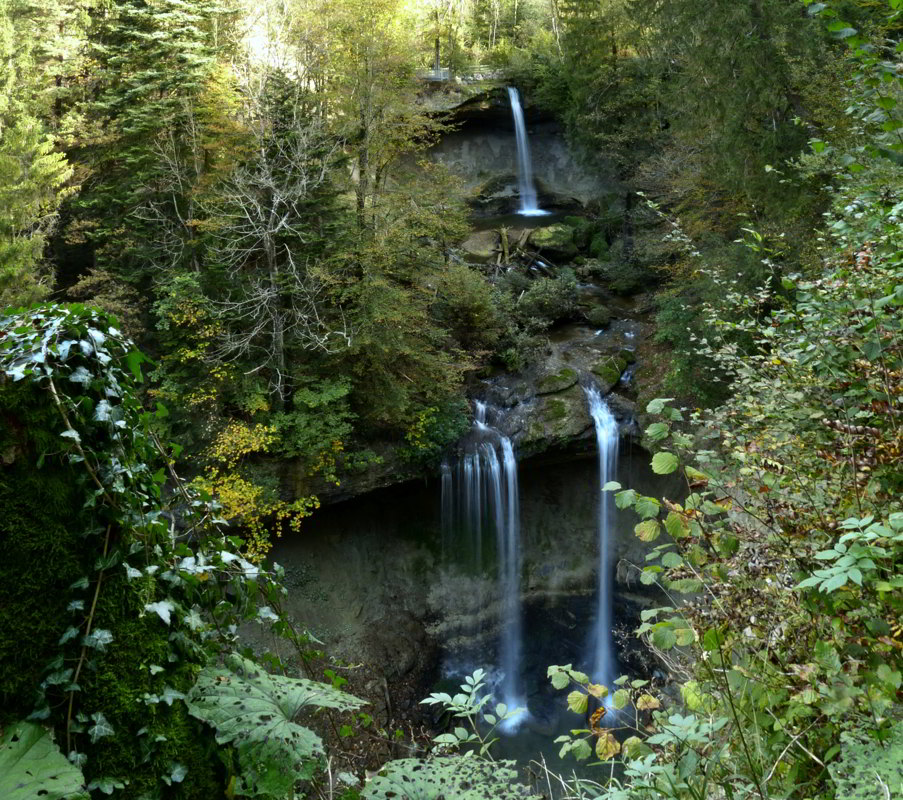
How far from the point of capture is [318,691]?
1899 mm

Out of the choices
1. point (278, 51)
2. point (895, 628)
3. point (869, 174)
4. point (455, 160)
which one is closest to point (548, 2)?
point (455, 160)

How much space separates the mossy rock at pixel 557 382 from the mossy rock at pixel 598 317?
2.53 m

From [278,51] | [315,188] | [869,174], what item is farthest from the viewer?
[278,51]

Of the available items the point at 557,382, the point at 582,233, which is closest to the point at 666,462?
the point at 557,382

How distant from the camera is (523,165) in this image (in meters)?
22.1

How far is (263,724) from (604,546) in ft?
38.7

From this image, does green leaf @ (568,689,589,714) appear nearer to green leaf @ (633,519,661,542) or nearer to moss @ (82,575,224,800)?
green leaf @ (633,519,661,542)

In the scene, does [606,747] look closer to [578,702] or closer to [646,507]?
[578,702]

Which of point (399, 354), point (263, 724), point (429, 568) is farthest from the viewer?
point (429, 568)

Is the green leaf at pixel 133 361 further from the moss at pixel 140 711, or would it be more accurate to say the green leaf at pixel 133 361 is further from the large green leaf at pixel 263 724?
the large green leaf at pixel 263 724

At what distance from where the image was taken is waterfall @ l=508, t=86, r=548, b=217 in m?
21.5

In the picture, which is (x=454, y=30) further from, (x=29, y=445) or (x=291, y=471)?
(x=29, y=445)

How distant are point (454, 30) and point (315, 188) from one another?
16.0m

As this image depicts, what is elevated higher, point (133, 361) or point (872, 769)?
point (133, 361)
